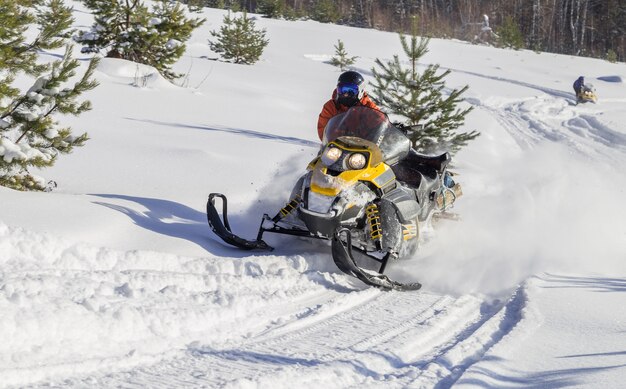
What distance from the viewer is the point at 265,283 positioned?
4.98 meters

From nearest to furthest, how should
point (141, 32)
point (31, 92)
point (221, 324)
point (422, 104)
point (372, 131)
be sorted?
1. point (221, 324)
2. point (31, 92)
3. point (372, 131)
4. point (422, 104)
5. point (141, 32)

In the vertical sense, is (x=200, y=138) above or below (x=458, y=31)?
below

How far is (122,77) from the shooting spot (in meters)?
15.0

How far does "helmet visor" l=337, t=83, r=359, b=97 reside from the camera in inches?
278

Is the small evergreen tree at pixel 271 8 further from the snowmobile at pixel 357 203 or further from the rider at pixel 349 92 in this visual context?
the snowmobile at pixel 357 203

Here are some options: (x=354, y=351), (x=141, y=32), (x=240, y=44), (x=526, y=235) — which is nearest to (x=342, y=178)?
(x=354, y=351)

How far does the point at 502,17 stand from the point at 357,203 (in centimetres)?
5397

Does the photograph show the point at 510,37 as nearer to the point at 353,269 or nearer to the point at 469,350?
the point at 353,269

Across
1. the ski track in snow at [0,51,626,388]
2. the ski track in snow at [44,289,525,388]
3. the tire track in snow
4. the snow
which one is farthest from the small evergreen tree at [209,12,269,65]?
the tire track in snow

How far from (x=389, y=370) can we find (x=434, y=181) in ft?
12.2

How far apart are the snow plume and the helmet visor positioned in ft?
5.34

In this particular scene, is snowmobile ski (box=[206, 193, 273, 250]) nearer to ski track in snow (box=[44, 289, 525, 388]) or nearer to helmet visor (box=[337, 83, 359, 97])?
ski track in snow (box=[44, 289, 525, 388])

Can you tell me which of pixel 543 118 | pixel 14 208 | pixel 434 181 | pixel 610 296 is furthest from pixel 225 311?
pixel 543 118

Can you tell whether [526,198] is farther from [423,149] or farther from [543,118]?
[543,118]
